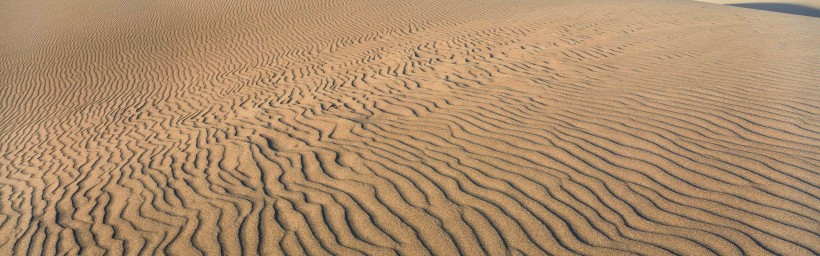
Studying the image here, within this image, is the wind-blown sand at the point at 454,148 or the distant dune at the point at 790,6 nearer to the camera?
the wind-blown sand at the point at 454,148

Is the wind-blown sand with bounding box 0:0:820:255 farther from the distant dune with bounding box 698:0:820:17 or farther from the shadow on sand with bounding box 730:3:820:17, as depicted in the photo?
the distant dune with bounding box 698:0:820:17

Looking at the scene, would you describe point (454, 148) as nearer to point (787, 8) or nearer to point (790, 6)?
point (787, 8)

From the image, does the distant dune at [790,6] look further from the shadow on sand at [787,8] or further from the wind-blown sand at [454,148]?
the wind-blown sand at [454,148]

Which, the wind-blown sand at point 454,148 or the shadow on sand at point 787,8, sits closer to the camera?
the wind-blown sand at point 454,148

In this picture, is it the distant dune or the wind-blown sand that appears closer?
the wind-blown sand

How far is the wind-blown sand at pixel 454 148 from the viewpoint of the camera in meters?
3.87

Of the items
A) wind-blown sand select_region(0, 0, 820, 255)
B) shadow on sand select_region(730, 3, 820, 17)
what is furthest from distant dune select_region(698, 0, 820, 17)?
wind-blown sand select_region(0, 0, 820, 255)

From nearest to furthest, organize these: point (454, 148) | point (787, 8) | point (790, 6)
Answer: point (454, 148), point (787, 8), point (790, 6)

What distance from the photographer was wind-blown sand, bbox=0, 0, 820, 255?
3.87 metres

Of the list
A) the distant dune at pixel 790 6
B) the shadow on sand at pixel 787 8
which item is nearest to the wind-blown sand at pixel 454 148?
the shadow on sand at pixel 787 8

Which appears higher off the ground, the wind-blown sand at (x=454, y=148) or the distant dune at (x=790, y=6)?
the wind-blown sand at (x=454, y=148)

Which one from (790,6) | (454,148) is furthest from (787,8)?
(454,148)

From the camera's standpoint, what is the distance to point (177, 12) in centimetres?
1923

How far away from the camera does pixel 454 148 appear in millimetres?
5371
